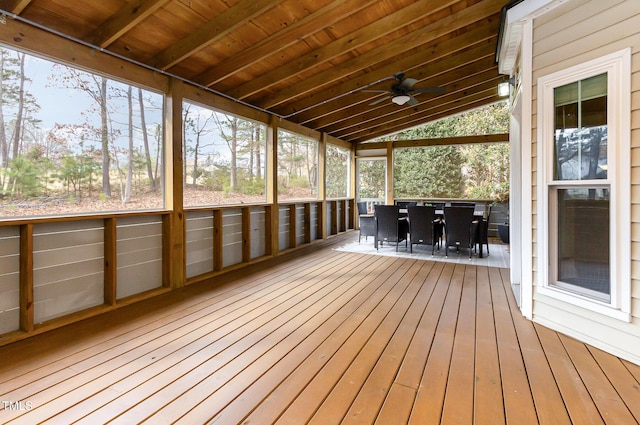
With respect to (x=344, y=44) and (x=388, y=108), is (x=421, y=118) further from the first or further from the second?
(x=344, y=44)

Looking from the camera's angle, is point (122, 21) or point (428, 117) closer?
point (122, 21)

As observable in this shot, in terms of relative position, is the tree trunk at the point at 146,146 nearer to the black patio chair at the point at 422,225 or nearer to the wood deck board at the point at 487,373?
the wood deck board at the point at 487,373

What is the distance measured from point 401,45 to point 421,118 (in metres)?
4.13

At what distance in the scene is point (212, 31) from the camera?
3.28m


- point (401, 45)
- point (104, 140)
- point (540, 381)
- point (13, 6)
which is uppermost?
point (401, 45)

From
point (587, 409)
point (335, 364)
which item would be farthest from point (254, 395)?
point (587, 409)

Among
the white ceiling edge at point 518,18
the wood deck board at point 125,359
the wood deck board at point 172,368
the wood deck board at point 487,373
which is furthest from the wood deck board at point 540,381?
the white ceiling edge at point 518,18

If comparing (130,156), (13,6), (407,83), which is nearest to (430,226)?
(407,83)

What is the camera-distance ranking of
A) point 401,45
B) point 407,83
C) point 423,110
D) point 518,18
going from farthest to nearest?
point 423,110 → point 407,83 → point 401,45 → point 518,18

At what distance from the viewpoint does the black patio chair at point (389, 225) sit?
6.39m

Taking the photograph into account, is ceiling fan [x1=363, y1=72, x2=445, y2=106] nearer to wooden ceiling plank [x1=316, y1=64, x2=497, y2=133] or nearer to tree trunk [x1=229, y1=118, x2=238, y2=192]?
wooden ceiling plank [x1=316, y1=64, x2=497, y2=133]

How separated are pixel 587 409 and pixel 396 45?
4208 mm

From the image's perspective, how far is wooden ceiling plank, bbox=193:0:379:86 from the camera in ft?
10.8

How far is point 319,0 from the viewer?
3.21 m
